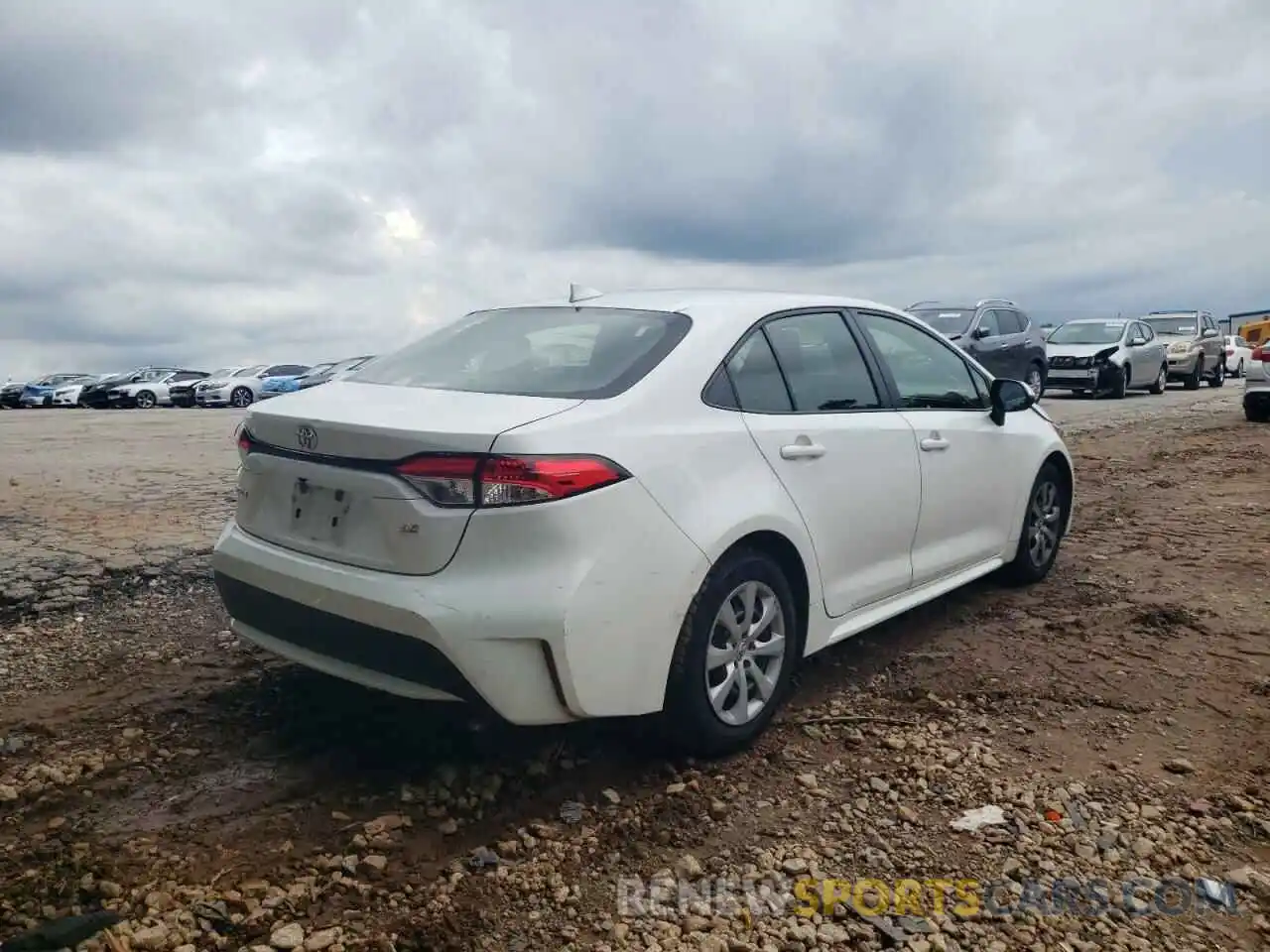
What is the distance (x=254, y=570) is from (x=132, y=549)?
3.19 m

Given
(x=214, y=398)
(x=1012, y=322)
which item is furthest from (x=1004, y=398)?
(x=214, y=398)

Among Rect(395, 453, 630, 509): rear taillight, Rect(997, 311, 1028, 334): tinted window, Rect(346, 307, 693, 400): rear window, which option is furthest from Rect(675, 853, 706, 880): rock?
Rect(997, 311, 1028, 334): tinted window

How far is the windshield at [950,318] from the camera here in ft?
54.2

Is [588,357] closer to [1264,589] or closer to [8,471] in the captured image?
[1264,589]

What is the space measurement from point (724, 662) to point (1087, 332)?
20.0 m

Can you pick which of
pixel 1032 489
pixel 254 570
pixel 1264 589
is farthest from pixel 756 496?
pixel 1264 589

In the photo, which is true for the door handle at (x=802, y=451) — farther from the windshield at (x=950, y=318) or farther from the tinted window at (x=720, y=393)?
the windshield at (x=950, y=318)

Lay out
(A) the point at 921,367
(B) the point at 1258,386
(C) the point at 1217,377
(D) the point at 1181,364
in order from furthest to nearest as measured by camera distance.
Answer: (C) the point at 1217,377
(D) the point at 1181,364
(B) the point at 1258,386
(A) the point at 921,367

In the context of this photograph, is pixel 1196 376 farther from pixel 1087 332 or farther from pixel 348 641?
pixel 348 641

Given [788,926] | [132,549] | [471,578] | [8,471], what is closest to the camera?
[788,926]

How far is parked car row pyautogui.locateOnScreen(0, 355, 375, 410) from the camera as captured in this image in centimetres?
3594


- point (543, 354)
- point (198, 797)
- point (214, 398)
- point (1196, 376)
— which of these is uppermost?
point (543, 354)

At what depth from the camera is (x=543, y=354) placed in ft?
11.5

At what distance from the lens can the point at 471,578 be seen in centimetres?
287
